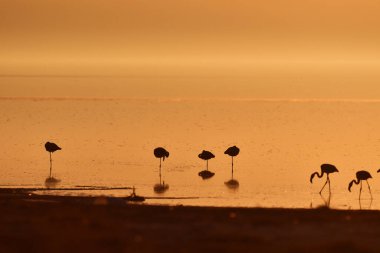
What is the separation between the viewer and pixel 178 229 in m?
14.1

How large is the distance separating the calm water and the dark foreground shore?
652 centimetres

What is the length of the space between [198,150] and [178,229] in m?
26.2

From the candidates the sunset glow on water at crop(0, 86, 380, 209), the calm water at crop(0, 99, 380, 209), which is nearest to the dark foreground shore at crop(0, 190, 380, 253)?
the sunset glow on water at crop(0, 86, 380, 209)

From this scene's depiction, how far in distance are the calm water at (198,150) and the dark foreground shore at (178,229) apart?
21.4 feet

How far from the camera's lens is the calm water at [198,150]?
26.8 meters

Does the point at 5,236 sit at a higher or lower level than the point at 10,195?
lower

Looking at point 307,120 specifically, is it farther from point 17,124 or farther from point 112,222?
point 112,222

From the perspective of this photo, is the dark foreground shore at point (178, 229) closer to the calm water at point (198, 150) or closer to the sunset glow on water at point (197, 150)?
the sunset glow on water at point (197, 150)

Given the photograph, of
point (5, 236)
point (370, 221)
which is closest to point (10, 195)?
point (5, 236)

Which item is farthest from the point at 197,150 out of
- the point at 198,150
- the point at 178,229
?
the point at 178,229

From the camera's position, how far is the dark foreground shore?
12.4m

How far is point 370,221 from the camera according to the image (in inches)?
601

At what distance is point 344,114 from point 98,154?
39.6 m

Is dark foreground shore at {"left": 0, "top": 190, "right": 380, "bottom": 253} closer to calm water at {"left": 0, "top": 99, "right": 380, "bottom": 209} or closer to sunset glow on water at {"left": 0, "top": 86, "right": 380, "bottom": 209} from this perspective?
sunset glow on water at {"left": 0, "top": 86, "right": 380, "bottom": 209}
